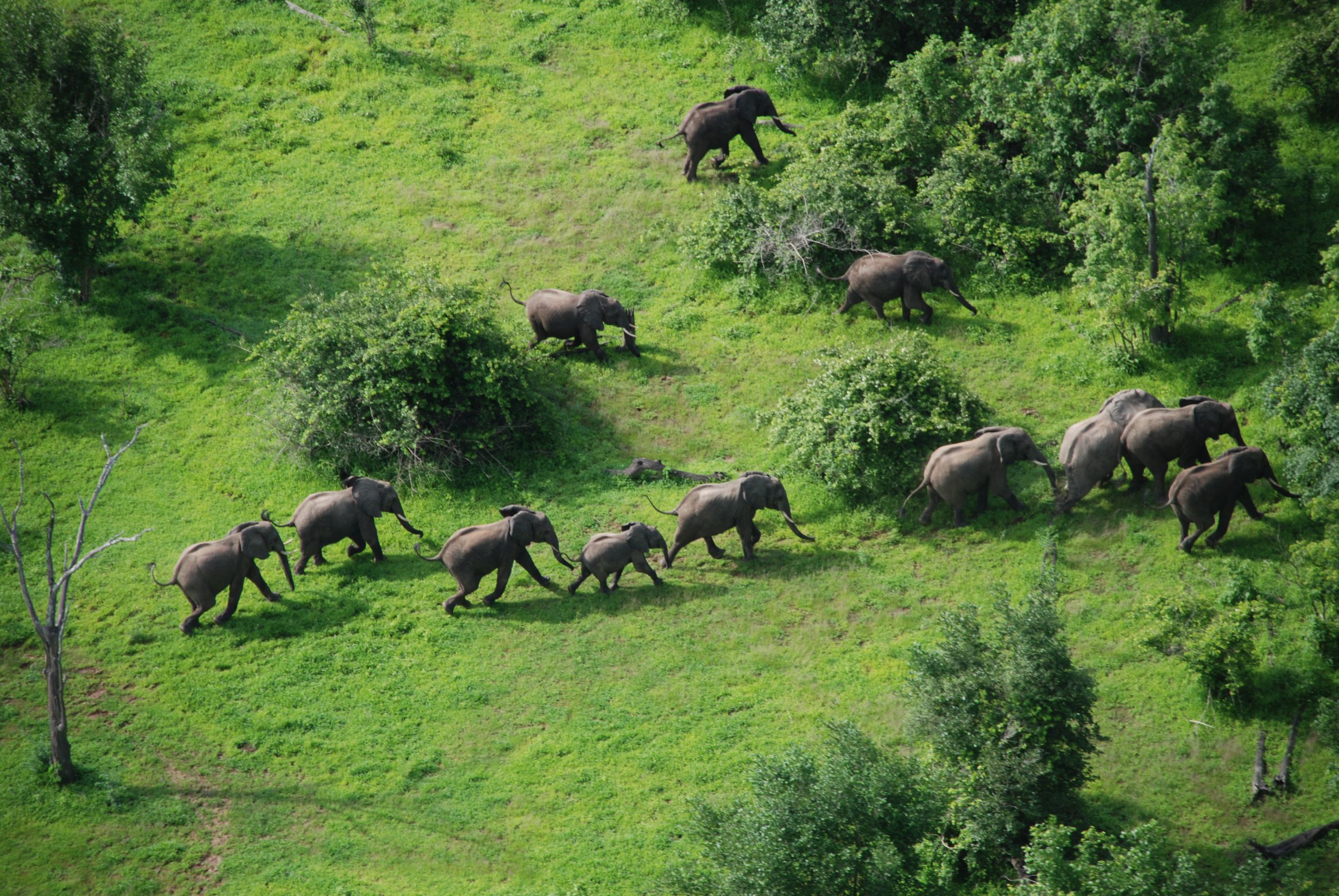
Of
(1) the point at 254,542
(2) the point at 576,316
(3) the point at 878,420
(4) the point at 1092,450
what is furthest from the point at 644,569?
(4) the point at 1092,450

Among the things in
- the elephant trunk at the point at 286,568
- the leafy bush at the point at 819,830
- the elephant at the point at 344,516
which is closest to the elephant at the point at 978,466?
the leafy bush at the point at 819,830

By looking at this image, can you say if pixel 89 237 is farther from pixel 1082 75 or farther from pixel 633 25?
pixel 1082 75

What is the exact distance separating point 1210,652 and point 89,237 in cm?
2766

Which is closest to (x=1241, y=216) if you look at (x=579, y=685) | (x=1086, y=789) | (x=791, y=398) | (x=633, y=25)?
(x=791, y=398)

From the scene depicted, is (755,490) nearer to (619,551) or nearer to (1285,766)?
(619,551)

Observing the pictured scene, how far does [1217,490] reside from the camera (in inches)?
850

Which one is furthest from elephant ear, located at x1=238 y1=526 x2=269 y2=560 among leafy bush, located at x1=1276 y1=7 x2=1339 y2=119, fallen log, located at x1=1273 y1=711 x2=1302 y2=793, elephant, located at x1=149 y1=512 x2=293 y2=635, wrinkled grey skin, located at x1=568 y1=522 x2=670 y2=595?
leafy bush, located at x1=1276 y1=7 x2=1339 y2=119

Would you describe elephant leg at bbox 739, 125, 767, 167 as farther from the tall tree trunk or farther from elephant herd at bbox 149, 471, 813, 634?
the tall tree trunk

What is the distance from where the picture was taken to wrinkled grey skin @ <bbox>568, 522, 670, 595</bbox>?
910 inches

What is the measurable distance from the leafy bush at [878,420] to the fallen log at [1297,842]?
9622mm

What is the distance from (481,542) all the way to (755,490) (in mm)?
5274

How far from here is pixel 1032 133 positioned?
30.7m

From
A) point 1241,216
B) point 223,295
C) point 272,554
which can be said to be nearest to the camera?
point 272,554

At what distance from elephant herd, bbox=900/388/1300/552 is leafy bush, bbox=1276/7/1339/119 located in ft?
38.4
